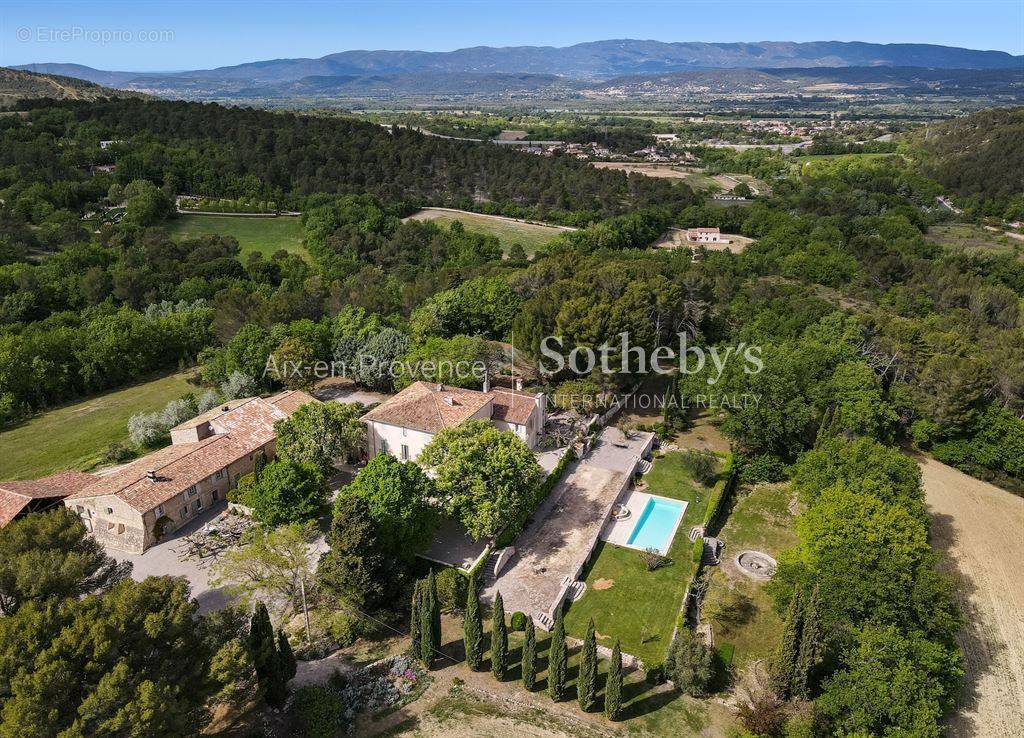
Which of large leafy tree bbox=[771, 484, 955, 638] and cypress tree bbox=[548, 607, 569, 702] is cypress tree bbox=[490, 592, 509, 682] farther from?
large leafy tree bbox=[771, 484, 955, 638]

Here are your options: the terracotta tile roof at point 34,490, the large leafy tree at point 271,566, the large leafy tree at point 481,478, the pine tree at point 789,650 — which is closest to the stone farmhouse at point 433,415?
the large leafy tree at point 481,478

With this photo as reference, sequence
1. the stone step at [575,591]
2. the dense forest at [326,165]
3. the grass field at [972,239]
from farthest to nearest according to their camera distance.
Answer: the dense forest at [326,165], the grass field at [972,239], the stone step at [575,591]

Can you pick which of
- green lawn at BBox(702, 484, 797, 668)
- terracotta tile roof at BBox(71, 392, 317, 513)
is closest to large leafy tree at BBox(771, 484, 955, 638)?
green lawn at BBox(702, 484, 797, 668)

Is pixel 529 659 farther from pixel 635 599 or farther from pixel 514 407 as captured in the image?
pixel 514 407

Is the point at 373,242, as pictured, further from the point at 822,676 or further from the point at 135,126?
the point at 822,676

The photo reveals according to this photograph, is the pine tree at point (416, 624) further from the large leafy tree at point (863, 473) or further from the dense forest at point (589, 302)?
the large leafy tree at point (863, 473)

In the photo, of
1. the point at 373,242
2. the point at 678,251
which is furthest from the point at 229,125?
the point at 678,251

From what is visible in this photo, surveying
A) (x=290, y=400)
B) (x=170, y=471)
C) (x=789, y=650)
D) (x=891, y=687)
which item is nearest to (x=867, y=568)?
(x=891, y=687)
